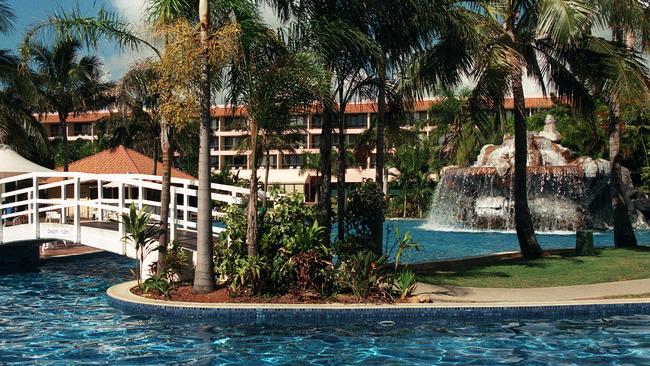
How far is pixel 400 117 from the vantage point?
17.9 m

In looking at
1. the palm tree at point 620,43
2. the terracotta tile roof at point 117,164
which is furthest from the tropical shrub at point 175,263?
the terracotta tile roof at point 117,164

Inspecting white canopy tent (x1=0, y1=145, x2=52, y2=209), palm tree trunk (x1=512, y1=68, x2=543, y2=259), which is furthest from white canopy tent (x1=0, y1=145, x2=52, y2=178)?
palm tree trunk (x1=512, y1=68, x2=543, y2=259)

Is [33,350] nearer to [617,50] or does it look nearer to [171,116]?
[171,116]

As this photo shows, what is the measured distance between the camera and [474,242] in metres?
28.8

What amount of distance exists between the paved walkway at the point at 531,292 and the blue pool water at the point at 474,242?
7.51m

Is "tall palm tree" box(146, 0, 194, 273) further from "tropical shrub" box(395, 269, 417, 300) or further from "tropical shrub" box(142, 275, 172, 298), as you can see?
"tropical shrub" box(395, 269, 417, 300)

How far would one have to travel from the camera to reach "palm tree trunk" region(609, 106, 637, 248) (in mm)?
19891

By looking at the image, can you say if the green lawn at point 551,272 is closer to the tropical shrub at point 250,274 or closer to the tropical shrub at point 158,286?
the tropical shrub at point 250,274

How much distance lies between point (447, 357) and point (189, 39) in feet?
22.2

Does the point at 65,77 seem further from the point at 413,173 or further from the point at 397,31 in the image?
the point at 413,173

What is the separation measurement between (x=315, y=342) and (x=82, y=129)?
279ft

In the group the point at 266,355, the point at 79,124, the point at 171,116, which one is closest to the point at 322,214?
the point at 171,116

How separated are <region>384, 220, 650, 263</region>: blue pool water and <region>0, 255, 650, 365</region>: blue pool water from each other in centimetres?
1000

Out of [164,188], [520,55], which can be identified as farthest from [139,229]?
[520,55]
